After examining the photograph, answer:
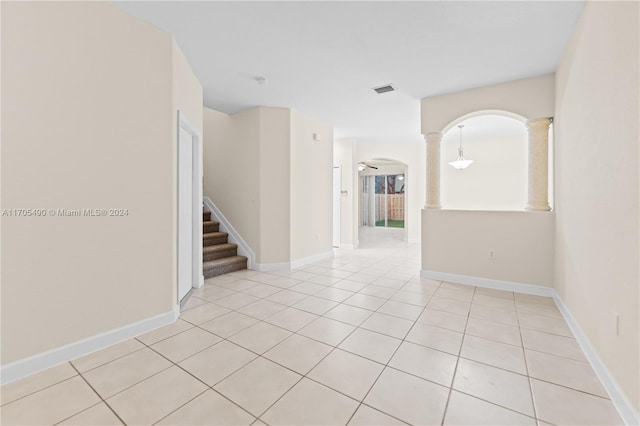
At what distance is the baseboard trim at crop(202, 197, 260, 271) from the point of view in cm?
502

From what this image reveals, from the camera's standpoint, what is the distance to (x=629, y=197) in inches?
63.8

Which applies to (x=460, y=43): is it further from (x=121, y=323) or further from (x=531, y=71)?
(x=121, y=323)

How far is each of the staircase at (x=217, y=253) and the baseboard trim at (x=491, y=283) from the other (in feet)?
10.4

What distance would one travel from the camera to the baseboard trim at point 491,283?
362cm

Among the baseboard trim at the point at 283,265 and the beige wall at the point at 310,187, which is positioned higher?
the beige wall at the point at 310,187

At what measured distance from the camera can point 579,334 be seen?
7.94 ft

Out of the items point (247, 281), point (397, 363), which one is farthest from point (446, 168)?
point (397, 363)

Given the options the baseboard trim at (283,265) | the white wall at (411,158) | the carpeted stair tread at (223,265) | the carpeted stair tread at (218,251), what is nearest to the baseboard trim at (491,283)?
the baseboard trim at (283,265)

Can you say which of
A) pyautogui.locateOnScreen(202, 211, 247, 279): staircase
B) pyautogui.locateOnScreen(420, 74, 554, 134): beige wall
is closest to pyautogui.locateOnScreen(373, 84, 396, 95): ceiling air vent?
pyautogui.locateOnScreen(420, 74, 554, 134): beige wall

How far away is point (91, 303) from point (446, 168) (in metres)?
8.22

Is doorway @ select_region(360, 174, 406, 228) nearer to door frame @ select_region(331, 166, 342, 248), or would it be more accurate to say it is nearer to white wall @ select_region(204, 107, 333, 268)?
door frame @ select_region(331, 166, 342, 248)

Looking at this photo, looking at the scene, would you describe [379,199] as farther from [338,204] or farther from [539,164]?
[539,164]

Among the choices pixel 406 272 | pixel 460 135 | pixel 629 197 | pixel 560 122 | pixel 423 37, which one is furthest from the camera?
pixel 460 135

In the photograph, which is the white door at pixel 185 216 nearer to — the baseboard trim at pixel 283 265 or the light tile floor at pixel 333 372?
the light tile floor at pixel 333 372
